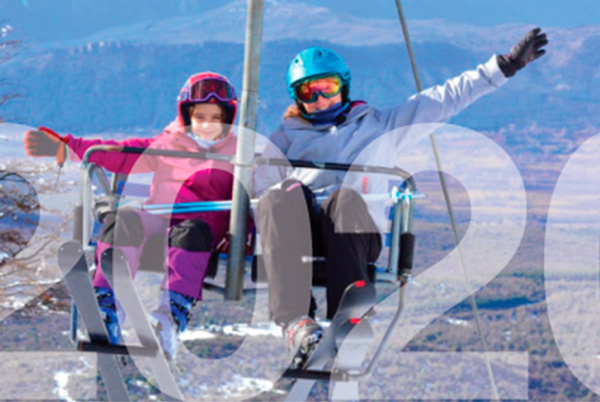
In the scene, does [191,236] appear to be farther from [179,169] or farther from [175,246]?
[179,169]

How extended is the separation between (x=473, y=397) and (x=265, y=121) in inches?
2580

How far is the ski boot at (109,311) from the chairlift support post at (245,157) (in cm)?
39

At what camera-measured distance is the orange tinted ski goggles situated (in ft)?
12.6

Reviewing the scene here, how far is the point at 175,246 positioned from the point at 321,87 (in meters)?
0.89

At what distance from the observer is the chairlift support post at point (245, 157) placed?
131 inches

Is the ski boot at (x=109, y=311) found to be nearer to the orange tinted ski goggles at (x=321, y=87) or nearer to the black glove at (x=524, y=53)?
the orange tinted ski goggles at (x=321, y=87)

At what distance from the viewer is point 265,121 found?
11.8ft

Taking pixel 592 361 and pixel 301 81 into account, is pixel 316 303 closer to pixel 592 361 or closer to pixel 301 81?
pixel 301 81

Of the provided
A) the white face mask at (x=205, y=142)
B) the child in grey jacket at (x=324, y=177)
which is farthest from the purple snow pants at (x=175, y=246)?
the white face mask at (x=205, y=142)

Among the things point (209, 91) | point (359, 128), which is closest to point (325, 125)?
point (359, 128)

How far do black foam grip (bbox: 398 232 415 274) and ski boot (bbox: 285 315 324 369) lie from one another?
51 centimetres

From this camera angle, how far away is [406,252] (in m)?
3.67

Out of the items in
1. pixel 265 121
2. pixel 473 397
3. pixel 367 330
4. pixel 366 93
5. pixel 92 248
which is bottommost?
pixel 473 397

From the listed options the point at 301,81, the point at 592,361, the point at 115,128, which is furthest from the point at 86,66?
the point at 301,81
